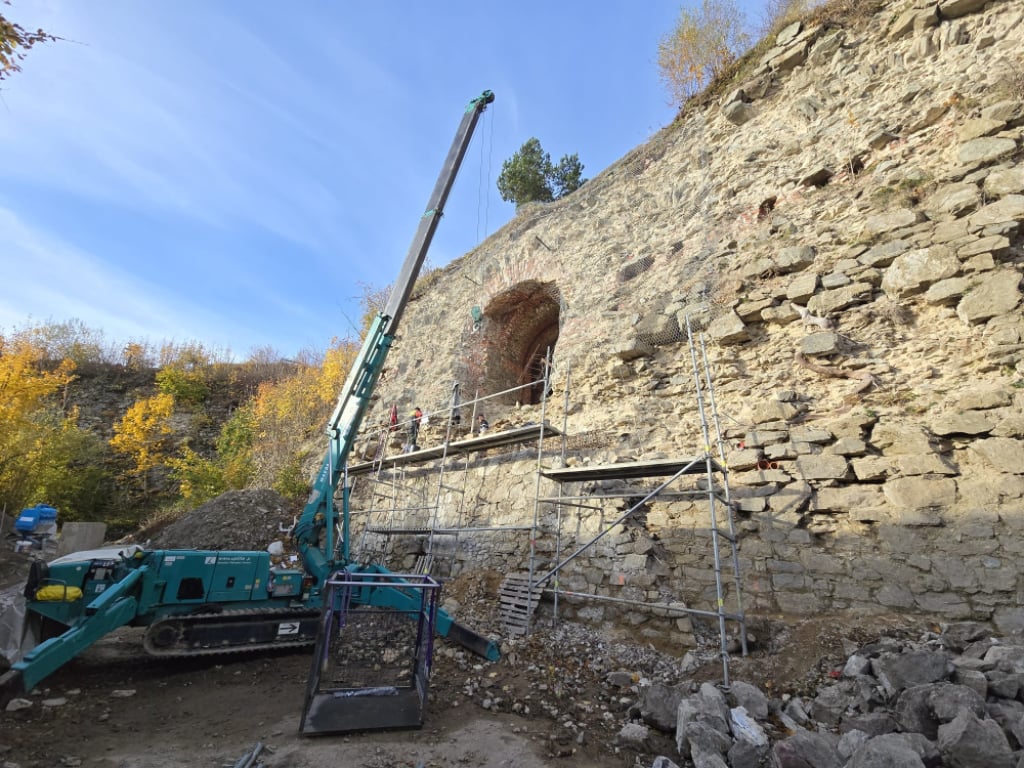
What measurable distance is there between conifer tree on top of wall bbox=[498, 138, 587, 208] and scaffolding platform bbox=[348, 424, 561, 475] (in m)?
12.2

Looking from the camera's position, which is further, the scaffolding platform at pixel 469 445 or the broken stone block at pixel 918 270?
the scaffolding platform at pixel 469 445

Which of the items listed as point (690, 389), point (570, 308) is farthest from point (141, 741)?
point (570, 308)

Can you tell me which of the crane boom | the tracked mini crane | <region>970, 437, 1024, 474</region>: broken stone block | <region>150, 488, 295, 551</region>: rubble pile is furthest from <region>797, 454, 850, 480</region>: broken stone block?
<region>150, 488, 295, 551</region>: rubble pile

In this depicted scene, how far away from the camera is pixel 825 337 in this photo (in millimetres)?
5355

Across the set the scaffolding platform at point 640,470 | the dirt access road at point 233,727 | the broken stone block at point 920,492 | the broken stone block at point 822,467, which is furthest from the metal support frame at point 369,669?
the broken stone block at point 920,492

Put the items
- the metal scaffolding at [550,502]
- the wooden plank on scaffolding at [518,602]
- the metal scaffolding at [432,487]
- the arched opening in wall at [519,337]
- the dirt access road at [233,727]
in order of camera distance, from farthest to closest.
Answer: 1. the arched opening in wall at [519,337]
2. the metal scaffolding at [432,487]
3. the wooden plank on scaffolding at [518,602]
4. the metal scaffolding at [550,502]
5. the dirt access road at [233,727]

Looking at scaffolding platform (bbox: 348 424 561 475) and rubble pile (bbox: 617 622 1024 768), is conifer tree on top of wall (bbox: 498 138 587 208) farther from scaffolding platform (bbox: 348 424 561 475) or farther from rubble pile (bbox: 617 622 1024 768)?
rubble pile (bbox: 617 622 1024 768)

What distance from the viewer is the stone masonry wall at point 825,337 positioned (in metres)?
4.23

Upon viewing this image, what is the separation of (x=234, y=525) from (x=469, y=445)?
20.0ft

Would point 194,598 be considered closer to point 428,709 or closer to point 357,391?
point 428,709

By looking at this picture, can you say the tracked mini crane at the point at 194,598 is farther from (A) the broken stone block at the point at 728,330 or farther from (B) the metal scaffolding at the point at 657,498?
(A) the broken stone block at the point at 728,330

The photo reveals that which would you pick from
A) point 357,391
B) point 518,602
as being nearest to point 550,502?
point 518,602

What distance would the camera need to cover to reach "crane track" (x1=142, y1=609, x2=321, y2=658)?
190 inches

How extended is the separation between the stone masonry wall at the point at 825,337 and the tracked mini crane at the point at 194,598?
213 centimetres
